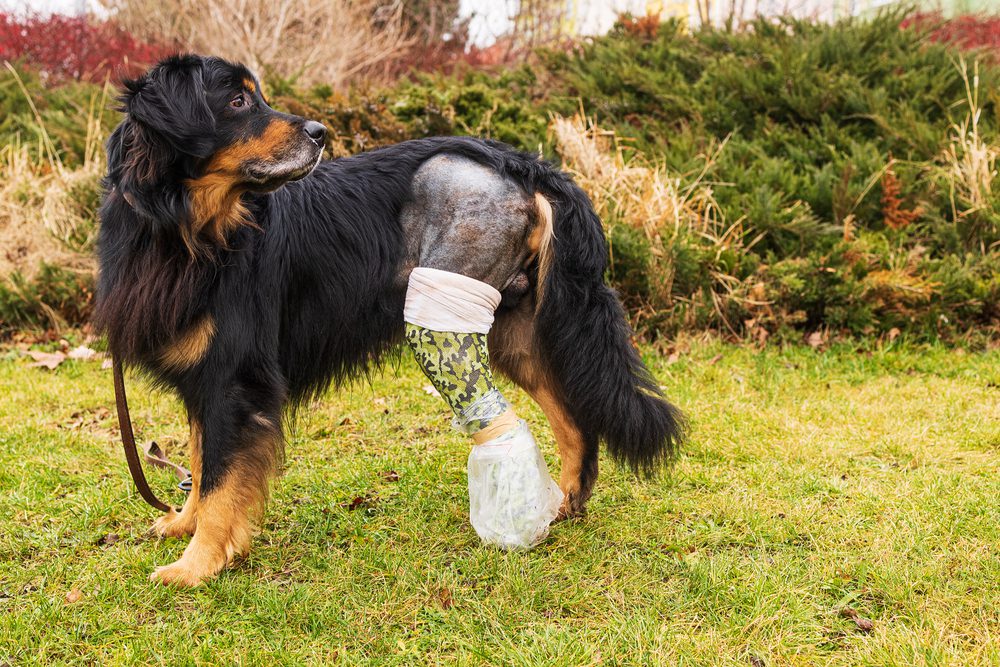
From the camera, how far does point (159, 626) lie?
2.72m

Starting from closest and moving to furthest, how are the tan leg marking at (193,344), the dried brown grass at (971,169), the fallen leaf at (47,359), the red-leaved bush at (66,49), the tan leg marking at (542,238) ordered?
the tan leg marking at (193,344)
the tan leg marking at (542,238)
the fallen leaf at (47,359)
the dried brown grass at (971,169)
the red-leaved bush at (66,49)

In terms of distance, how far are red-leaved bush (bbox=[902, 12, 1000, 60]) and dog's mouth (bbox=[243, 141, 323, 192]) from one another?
832cm

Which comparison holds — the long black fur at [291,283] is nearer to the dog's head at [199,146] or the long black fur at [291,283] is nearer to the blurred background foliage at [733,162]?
the dog's head at [199,146]

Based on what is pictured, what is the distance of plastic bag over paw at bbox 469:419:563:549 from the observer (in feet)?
10.1

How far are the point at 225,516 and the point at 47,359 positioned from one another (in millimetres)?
3997

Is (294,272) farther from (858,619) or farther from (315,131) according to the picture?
(858,619)

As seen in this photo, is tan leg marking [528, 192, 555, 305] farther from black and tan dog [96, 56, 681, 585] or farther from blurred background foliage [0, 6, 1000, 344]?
blurred background foliage [0, 6, 1000, 344]

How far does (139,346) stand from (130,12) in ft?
38.9

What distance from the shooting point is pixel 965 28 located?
10.4 meters

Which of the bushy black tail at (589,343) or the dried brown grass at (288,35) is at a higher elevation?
the dried brown grass at (288,35)

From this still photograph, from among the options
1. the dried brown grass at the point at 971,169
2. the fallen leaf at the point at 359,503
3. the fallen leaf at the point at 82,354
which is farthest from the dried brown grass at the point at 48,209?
the dried brown grass at the point at 971,169

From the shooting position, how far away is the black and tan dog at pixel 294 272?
2.81 meters

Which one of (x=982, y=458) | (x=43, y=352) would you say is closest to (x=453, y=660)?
(x=982, y=458)

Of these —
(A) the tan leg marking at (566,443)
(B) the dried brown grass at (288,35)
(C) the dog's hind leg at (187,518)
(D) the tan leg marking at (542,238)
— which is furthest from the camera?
(B) the dried brown grass at (288,35)
